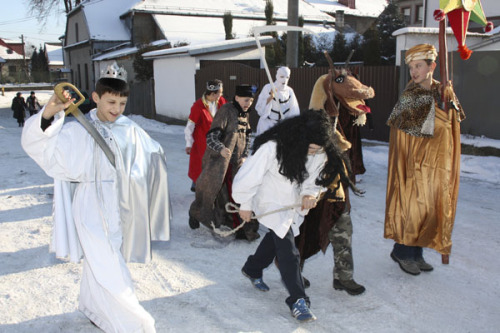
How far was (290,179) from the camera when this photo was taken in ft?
11.5

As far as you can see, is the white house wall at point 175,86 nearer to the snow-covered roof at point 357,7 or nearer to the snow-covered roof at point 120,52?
the snow-covered roof at point 120,52

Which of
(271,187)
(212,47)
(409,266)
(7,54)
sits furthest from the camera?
(7,54)

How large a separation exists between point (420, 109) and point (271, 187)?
62.4 inches

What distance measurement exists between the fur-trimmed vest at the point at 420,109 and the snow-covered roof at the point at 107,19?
105 ft

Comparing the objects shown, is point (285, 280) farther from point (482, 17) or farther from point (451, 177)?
point (482, 17)

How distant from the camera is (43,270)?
4547mm

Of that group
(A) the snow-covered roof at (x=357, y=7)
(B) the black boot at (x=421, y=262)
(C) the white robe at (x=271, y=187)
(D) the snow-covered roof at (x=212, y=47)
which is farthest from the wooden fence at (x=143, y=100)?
(A) the snow-covered roof at (x=357, y=7)

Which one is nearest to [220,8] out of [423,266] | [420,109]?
[420,109]

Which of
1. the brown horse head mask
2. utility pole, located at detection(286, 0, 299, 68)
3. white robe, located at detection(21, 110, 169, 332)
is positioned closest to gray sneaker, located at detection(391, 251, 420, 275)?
the brown horse head mask

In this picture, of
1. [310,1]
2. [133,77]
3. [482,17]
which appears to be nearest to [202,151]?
[482,17]

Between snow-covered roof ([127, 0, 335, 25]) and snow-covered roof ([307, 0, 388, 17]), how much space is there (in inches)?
183

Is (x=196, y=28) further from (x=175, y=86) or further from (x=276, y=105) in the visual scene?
(x=276, y=105)

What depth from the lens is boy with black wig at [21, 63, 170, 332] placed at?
3.02 metres

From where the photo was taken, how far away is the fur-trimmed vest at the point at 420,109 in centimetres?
414
